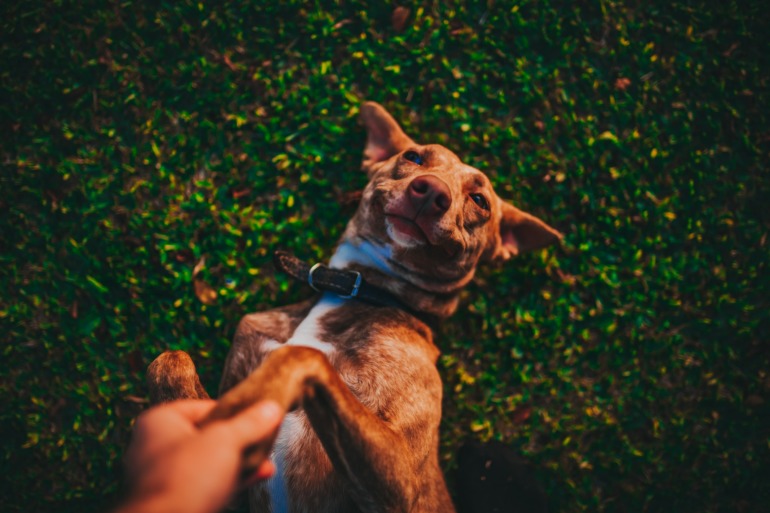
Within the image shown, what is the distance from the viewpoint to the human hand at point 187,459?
1380 millimetres

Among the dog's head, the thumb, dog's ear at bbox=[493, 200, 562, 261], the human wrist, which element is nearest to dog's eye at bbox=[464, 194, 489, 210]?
the dog's head

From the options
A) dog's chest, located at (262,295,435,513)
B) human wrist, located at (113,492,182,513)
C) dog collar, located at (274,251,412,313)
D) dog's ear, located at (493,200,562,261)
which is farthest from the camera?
dog's ear, located at (493,200,562,261)

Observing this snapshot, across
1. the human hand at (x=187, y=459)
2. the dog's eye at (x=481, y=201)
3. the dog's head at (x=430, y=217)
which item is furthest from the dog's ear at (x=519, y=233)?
the human hand at (x=187, y=459)

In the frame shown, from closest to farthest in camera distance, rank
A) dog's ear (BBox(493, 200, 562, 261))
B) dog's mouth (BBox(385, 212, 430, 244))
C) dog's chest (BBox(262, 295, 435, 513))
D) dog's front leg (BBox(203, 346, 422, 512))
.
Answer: dog's front leg (BBox(203, 346, 422, 512))
dog's chest (BBox(262, 295, 435, 513))
dog's mouth (BBox(385, 212, 430, 244))
dog's ear (BBox(493, 200, 562, 261))

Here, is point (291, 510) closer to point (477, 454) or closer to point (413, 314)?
point (413, 314)

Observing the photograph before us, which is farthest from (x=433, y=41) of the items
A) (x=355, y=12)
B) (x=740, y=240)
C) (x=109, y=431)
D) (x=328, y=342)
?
(x=109, y=431)

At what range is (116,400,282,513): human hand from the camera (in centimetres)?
138

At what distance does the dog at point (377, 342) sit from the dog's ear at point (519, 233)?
0.04ft

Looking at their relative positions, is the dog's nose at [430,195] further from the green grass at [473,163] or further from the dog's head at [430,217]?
the green grass at [473,163]

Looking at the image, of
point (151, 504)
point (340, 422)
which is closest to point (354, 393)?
point (340, 422)

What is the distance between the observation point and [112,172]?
428 centimetres

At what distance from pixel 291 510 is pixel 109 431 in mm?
2210

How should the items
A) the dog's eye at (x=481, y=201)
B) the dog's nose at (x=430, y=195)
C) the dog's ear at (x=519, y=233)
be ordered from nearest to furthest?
the dog's nose at (x=430, y=195)
the dog's eye at (x=481, y=201)
the dog's ear at (x=519, y=233)

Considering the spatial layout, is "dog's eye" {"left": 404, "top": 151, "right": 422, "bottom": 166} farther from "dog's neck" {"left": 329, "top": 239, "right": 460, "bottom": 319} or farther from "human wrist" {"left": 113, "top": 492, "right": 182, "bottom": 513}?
"human wrist" {"left": 113, "top": 492, "right": 182, "bottom": 513}
